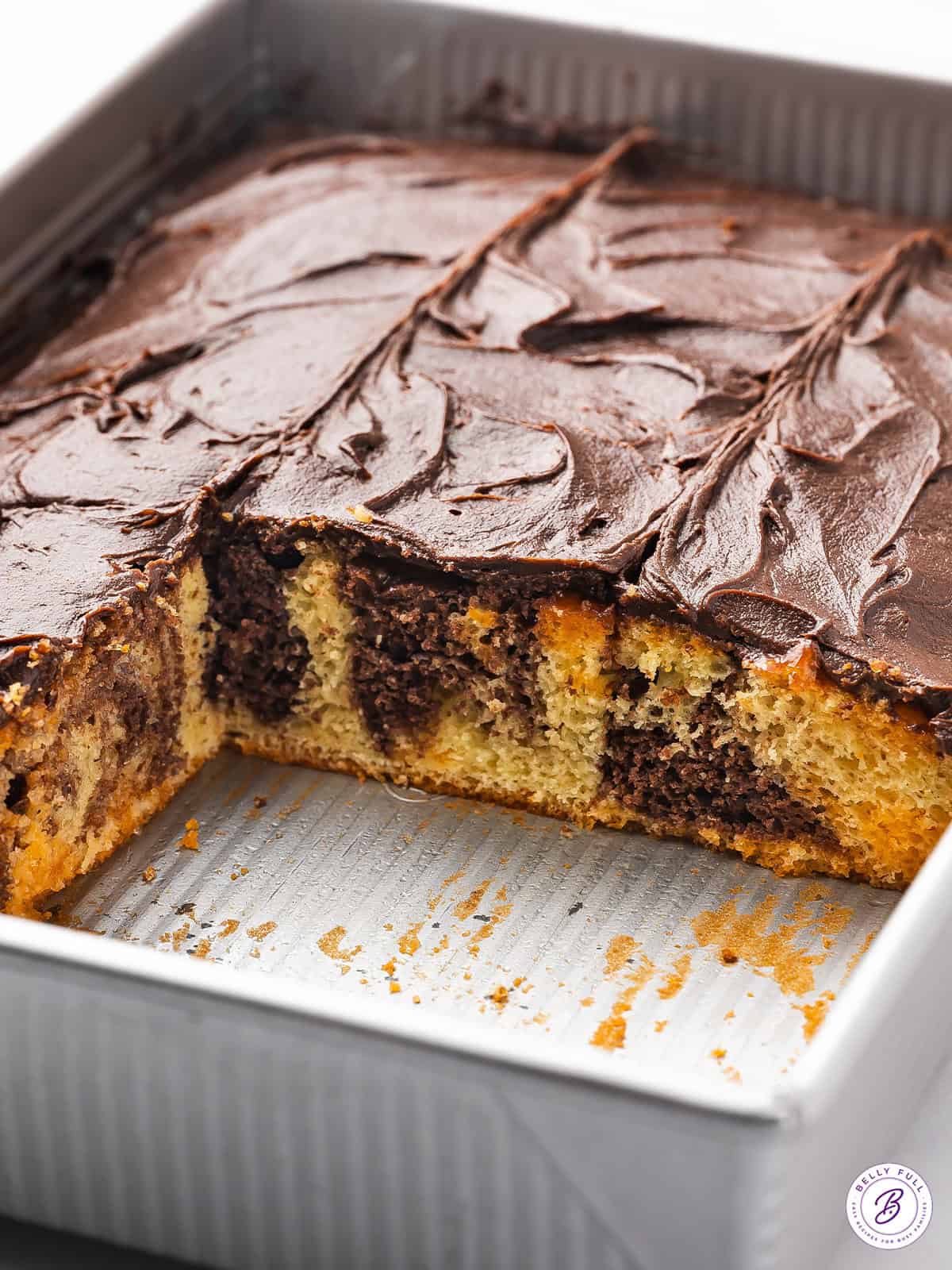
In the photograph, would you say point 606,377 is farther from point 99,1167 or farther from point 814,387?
point 99,1167

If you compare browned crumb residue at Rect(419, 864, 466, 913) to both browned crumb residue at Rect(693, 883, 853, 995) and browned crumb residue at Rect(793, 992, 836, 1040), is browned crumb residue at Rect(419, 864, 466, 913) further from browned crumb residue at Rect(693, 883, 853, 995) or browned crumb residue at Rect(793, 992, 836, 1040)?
browned crumb residue at Rect(793, 992, 836, 1040)

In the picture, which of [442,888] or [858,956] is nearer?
[858,956]

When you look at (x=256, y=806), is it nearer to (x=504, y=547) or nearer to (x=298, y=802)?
(x=298, y=802)

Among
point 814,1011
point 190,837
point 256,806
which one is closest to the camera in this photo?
point 814,1011

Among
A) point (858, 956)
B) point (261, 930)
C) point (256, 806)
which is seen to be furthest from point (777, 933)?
point (256, 806)

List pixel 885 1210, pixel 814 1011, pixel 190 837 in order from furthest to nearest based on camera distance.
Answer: pixel 190 837, pixel 814 1011, pixel 885 1210

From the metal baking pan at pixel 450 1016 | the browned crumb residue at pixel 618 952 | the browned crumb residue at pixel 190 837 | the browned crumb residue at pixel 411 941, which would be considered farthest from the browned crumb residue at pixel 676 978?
the browned crumb residue at pixel 190 837

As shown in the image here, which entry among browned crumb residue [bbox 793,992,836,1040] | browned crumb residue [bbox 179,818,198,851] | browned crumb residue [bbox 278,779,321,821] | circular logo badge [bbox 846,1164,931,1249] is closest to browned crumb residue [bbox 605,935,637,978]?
browned crumb residue [bbox 793,992,836,1040]

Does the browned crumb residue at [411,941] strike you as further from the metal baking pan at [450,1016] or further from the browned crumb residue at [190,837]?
the browned crumb residue at [190,837]
